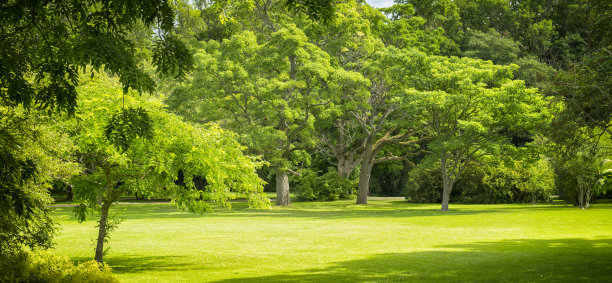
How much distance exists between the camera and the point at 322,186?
51906mm

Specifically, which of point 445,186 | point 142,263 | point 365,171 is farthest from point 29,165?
point 365,171

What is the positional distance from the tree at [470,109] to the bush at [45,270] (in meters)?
25.2

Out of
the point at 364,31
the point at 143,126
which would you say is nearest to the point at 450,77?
the point at 364,31

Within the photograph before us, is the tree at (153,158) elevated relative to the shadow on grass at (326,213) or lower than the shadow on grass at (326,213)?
elevated

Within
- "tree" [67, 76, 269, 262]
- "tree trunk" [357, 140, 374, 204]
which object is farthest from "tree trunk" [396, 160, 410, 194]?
"tree" [67, 76, 269, 262]

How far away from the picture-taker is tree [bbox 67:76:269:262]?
12531 millimetres

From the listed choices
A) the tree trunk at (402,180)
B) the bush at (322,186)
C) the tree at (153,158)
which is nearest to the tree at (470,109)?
the bush at (322,186)

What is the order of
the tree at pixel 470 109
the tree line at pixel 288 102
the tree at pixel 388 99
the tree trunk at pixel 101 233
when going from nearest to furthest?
the tree line at pixel 288 102 → the tree trunk at pixel 101 233 → the tree at pixel 470 109 → the tree at pixel 388 99

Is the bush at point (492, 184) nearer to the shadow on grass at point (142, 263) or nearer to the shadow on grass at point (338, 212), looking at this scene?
the shadow on grass at point (338, 212)

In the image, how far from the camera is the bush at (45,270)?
9.09 m

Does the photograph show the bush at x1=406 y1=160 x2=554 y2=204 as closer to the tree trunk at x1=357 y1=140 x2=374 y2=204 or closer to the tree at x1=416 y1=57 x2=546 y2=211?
the tree at x1=416 y1=57 x2=546 y2=211

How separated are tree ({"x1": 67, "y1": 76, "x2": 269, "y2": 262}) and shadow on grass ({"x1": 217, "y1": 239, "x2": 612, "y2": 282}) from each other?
269 cm

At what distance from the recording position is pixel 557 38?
5838cm

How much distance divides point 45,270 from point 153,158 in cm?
380
